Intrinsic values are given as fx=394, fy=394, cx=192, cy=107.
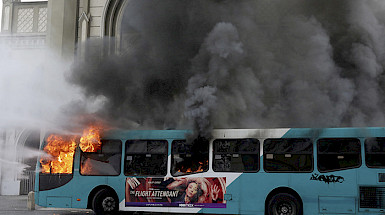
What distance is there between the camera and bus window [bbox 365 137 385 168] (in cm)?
895

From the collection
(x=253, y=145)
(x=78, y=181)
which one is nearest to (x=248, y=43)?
(x=253, y=145)

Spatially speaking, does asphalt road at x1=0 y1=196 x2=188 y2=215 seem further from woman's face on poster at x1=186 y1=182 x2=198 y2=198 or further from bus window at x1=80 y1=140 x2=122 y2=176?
woman's face on poster at x1=186 y1=182 x2=198 y2=198

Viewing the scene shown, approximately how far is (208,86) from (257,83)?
411 centimetres

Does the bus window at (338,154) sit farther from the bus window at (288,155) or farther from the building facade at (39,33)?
the building facade at (39,33)

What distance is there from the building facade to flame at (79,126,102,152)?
17.7 feet

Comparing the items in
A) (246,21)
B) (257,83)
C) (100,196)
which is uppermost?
(246,21)

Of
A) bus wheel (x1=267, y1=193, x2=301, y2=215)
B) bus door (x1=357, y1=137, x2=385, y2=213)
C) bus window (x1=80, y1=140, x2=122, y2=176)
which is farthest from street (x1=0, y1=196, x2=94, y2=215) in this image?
bus door (x1=357, y1=137, x2=385, y2=213)

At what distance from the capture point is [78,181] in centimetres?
1038

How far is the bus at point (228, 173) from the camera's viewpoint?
9.05 metres

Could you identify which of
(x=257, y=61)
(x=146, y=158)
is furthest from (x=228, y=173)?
(x=257, y=61)

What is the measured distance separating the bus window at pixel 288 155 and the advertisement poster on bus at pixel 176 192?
1.24 m

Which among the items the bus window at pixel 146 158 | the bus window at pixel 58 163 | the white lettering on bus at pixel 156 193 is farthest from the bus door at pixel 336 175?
the bus window at pixel 58 163

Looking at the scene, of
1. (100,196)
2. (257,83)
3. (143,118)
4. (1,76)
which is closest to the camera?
(100,196)

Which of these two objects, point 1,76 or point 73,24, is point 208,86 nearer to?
point 73,24
